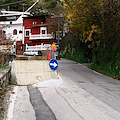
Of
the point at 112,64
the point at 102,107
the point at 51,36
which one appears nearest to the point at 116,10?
the point at 112,64

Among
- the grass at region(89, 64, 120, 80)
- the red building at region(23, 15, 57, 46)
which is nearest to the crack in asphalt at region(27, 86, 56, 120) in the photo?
the grass at region(89, 64, 120, 80)

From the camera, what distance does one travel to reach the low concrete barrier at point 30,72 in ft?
47.1

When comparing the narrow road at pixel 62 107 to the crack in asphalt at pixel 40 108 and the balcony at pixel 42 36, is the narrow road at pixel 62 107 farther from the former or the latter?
the balcony at pixel 42 36

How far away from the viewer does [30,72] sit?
14.9 meters

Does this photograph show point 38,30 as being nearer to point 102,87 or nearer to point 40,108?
point 102,87

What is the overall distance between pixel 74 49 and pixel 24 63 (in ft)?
86.6

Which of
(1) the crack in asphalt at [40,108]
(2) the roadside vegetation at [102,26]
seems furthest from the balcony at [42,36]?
(1) the crack in asphalt at [40,108]

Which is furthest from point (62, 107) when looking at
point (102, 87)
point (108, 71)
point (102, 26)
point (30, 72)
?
point (102, 26)

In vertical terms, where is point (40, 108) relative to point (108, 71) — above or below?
above

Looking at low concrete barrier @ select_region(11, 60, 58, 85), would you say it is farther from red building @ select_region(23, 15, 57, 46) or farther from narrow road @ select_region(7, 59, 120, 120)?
red building @ select_region(23, 15, 57, 46)

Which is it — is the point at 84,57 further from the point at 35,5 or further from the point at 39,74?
the point at 35,5

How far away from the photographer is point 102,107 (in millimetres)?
8672

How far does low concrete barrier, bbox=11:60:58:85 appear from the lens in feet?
47.1

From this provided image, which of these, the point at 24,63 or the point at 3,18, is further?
the point at 3,18
